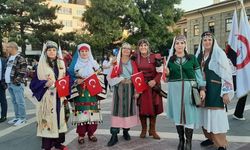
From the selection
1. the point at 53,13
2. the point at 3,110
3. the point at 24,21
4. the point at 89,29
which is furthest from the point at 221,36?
the point at 3,110

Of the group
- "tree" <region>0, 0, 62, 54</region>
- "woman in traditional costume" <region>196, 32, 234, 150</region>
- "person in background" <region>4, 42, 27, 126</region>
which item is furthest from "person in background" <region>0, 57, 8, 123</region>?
"tree" <region>0, 0, 62, 54</region>

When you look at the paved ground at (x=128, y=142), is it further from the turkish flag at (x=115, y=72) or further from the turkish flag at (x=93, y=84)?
A: the turkish flag at (x=115, y=72)

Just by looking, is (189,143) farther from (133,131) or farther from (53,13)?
(53,13)

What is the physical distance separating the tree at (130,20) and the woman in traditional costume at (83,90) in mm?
26206

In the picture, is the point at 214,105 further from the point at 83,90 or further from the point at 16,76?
the point at 16,76

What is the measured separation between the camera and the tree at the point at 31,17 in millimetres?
34219

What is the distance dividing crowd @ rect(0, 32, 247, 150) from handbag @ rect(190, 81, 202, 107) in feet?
0.07

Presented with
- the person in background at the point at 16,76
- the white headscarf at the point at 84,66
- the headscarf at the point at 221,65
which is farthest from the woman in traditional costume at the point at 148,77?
the person in background at the point at 16,76

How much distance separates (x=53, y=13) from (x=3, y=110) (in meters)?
27.5

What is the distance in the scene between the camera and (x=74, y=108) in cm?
636

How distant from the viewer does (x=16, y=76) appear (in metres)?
8.21

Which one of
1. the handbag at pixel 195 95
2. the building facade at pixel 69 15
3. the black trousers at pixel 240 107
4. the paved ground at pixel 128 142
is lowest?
the paved ground at pixel 128 142

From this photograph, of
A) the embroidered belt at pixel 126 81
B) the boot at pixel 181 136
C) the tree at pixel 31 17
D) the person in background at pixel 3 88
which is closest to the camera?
the boot at pixel 181 136

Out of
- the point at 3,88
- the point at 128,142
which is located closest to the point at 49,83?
the point at 128,142
